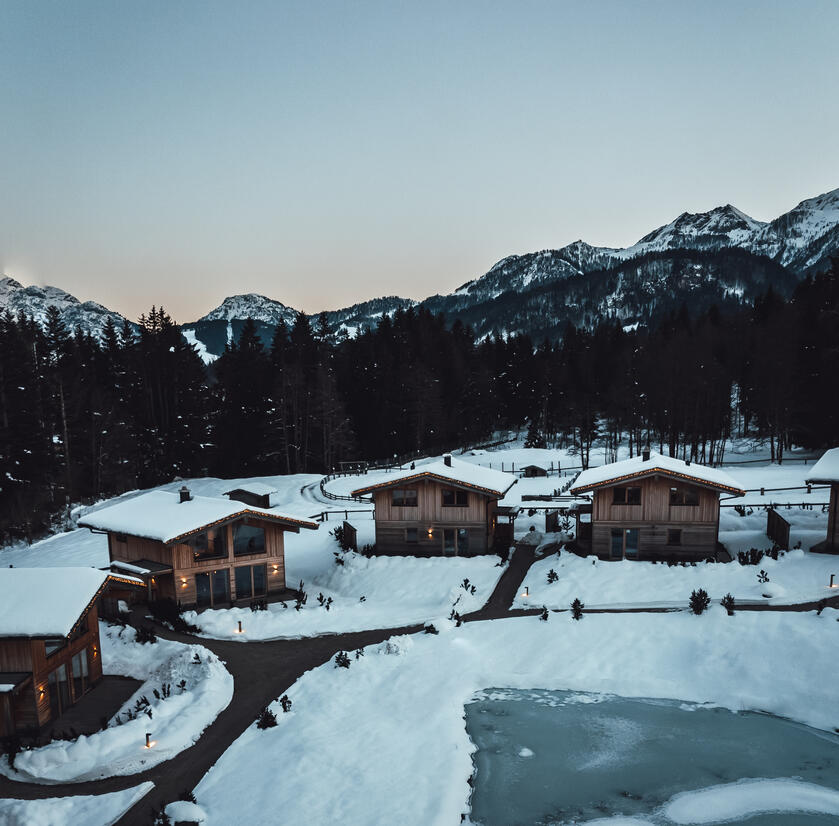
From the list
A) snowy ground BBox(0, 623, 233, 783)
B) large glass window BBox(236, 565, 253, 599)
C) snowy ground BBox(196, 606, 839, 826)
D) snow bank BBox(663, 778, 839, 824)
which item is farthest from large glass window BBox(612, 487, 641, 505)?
snowy ground BBox(0, 623, 233, 783)

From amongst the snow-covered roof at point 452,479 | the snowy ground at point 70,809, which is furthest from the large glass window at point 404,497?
the snowy ground at point 70,809

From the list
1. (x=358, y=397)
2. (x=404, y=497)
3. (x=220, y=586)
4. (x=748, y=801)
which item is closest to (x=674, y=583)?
(x=748, y=801)

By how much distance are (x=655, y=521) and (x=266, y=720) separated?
2117 cm

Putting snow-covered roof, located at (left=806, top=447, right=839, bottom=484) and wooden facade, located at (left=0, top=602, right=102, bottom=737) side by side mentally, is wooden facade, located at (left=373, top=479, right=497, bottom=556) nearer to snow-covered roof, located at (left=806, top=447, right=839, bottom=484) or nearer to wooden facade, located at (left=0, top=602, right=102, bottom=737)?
snow-covered roof, located at (left=806, top=447, right=839, bottom=484)

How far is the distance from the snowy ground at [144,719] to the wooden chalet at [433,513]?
1343 cm

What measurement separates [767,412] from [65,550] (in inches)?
2443

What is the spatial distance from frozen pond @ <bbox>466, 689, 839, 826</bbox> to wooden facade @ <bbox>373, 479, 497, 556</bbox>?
12998 mm

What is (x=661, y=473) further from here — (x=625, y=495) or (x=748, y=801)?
(x=748, y=801)

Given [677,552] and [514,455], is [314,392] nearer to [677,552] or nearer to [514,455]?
[514,455]

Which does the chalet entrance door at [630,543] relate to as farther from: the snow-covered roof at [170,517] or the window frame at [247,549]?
the window frame at [247,549]

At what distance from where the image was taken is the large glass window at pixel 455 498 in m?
31.2

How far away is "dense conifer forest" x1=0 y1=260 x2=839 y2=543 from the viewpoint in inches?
1861

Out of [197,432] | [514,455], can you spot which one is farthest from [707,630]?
[197,432]

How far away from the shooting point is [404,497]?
31.7m
